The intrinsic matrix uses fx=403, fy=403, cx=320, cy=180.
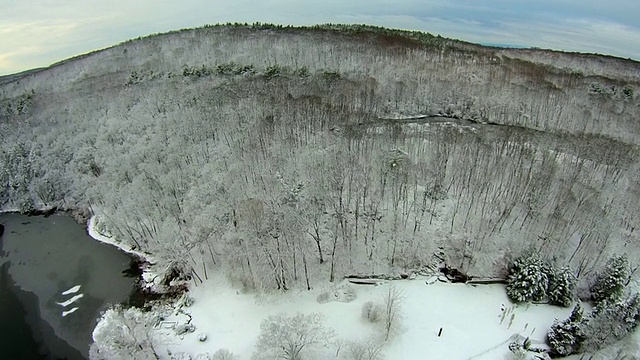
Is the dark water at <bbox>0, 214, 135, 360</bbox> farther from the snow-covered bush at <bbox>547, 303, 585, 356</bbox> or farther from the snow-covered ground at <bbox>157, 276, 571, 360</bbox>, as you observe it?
the snow-covered bush at <bbox>547, 303, 585, 356</bbox>

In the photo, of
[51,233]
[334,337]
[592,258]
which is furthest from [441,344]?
[51,233]

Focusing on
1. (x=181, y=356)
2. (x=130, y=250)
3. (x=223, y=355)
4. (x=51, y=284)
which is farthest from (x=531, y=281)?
(x=51, y=284)

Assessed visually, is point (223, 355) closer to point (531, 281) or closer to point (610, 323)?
point (531, 281)

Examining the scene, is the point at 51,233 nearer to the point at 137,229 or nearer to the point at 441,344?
the point at 137,229

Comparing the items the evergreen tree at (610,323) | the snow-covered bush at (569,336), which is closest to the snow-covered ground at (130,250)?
the snow-covered bush at (569,336)

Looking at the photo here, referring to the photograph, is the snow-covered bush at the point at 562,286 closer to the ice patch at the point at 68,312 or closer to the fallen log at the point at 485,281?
→ the fallen log at the point at 485,281

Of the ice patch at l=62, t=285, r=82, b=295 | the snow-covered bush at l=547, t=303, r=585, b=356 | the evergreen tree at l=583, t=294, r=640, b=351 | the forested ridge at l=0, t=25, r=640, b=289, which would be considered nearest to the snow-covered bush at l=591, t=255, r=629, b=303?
the evergreen tree at l=583, t=294, r=640, b=351
